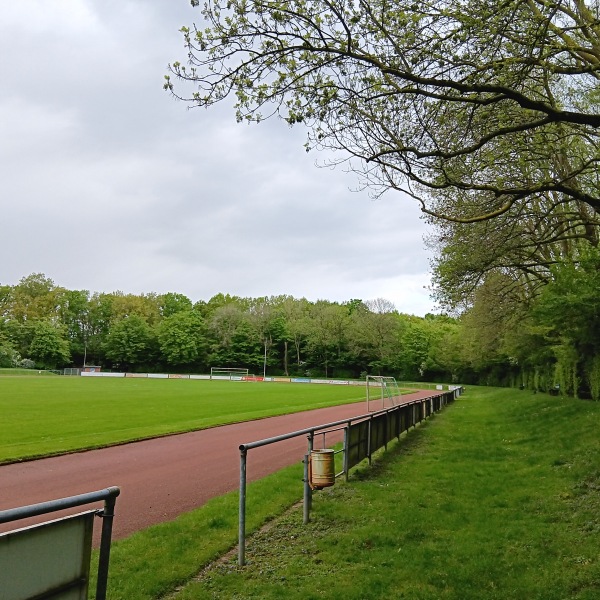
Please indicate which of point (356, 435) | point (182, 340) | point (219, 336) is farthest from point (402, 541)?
point (219, 336)

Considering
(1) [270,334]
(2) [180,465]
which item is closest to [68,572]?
(2) [180,465]

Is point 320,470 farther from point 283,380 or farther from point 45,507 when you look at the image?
point 283,380

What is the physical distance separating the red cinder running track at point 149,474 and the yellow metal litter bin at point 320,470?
221 cm

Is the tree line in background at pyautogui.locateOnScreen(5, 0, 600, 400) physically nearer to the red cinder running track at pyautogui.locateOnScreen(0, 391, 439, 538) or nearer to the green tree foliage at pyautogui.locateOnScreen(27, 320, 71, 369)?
the red cinder running track at pyautogui.locateOnScreen(0, 391, 439, 538)

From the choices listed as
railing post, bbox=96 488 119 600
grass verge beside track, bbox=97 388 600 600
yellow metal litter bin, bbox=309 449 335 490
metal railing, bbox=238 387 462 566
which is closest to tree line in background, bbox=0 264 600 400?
metal railing, bbox=238 387 462 566

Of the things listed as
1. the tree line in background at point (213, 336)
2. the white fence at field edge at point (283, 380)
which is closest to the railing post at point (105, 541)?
the white fence at field edge at point (283, 380)

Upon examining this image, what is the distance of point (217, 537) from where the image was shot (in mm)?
6664

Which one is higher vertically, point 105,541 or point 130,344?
point 130,344

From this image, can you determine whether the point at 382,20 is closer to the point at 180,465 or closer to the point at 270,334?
the point at 180,465

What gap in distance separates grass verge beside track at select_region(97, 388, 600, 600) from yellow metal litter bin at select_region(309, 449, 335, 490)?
1.66ft

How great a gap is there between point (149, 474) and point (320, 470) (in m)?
5.24

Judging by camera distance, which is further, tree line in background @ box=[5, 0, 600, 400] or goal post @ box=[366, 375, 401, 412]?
goal post @ box=[366, 375, 401, 412]

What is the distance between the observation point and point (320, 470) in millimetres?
7379

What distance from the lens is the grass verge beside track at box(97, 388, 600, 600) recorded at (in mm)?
5066
